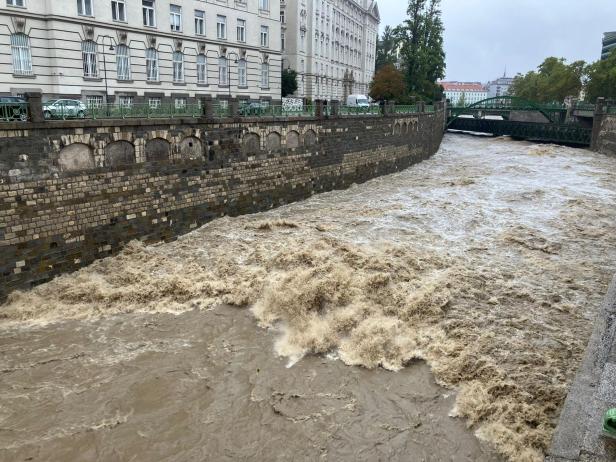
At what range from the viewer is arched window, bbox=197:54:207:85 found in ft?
106

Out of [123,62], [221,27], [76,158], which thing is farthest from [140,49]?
[76,158]

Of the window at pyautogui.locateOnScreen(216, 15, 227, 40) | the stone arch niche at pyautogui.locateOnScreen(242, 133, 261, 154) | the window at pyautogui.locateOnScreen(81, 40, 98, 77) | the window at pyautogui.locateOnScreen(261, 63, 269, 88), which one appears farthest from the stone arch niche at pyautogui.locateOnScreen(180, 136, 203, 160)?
the window at pyautogui.locateOnScreen(261, 63, 269, 88)

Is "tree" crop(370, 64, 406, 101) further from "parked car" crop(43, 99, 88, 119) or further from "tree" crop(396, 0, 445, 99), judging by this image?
"parked car" crop(43, 99, 88, 119)

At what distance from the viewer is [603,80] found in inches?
2181

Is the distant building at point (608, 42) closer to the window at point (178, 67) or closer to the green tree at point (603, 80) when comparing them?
the green tree at point (603, 80)

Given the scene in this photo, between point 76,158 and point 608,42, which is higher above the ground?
point 608,42

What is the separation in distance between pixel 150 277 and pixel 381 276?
689cm

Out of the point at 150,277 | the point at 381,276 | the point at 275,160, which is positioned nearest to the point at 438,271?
the point at 381,276

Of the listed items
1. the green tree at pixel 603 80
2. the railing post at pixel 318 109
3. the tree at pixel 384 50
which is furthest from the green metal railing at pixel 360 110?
the tree at pixel 384 50

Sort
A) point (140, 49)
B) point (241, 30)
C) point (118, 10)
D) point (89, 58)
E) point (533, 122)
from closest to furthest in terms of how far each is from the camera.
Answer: point (89, 58) < point (118, 10) < point (140, 49) < point (241, 30) < point (533, 122)

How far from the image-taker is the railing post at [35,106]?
13.9 m

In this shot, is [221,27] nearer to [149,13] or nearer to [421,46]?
[149,13]

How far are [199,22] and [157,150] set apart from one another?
17673 millimetres

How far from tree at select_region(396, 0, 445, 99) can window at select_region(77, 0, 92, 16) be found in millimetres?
36229
